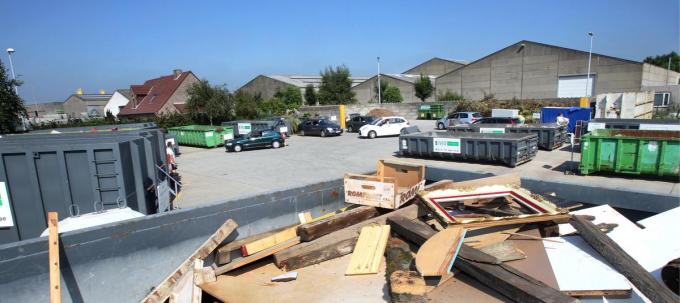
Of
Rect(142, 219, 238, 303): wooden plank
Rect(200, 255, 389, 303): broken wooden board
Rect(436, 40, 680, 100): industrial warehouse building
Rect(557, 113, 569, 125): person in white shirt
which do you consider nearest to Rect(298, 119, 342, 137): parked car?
Rect(557, 113, 569, 125): person in white shirt

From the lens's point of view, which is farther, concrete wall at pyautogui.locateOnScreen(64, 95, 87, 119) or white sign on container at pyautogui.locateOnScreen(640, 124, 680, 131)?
concrete wall at pyautogui.locateOnScreen(64, 95, 87, 119)

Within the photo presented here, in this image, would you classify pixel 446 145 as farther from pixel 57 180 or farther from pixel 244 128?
pixel 244 128

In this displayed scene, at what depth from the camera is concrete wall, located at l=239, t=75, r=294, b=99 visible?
2814 inches

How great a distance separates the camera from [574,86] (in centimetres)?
4881

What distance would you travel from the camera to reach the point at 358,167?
1691cm

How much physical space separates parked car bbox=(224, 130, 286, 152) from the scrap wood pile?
20.5 meters

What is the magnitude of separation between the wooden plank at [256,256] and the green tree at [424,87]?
58.9 metres

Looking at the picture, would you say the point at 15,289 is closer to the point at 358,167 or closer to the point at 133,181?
the point at 133,181

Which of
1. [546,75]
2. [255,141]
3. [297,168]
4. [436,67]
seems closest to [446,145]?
[297,168]

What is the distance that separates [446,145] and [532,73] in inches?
1687

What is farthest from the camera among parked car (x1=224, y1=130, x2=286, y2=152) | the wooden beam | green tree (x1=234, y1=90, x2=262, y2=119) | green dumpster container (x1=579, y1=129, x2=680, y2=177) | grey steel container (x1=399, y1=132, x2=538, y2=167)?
green tree (x1=234, y1=90, x2=262, y2=119)

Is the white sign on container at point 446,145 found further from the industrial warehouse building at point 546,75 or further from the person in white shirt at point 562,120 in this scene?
the industrial warehouse building at point 546,75

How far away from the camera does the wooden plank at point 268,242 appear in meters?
3.92

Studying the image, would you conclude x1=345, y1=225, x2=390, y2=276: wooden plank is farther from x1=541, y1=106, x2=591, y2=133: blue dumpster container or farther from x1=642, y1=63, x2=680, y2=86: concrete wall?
x1=642, y1=63, x2=680, y2=86: concrete wall
